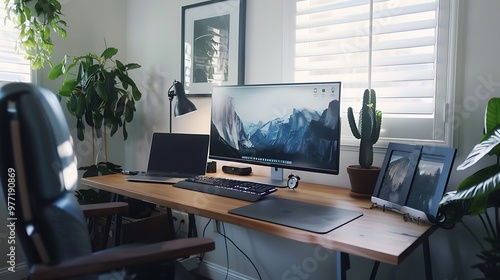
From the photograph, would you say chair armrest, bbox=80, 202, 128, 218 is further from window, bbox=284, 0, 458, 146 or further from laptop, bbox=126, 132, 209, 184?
window, bbox=284, 0, 458, 146

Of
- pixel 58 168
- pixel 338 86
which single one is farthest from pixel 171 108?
pixel 58 168

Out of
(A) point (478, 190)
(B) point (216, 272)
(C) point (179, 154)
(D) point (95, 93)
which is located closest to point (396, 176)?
(A) point (478, 190)

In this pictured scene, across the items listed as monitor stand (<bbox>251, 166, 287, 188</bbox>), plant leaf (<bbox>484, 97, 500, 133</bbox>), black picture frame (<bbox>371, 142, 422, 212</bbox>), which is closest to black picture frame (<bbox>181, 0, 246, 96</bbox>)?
monitor stand (<bbox>251, 166, 287, 188</bbox>)

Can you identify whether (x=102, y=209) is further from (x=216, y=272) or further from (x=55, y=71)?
(x=55, y=71)

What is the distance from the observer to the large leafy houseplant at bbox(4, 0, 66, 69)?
2.27 m

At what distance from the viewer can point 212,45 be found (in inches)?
95.0

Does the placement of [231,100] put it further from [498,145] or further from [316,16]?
[498,145]

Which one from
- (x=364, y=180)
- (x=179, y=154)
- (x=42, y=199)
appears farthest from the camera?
(x=179, y=154)

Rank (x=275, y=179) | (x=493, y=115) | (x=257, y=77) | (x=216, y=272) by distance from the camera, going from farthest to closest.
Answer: (x=216, y=272)
(x=257, y=77)
(x=275, y=179)
(x=493, y=115)

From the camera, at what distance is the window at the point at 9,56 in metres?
2.35

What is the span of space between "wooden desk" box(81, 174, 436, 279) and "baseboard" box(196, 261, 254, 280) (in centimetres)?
85

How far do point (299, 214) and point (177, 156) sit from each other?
0.98 meters

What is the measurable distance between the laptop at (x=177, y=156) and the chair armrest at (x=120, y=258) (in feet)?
3.24

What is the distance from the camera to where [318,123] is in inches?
66.0
